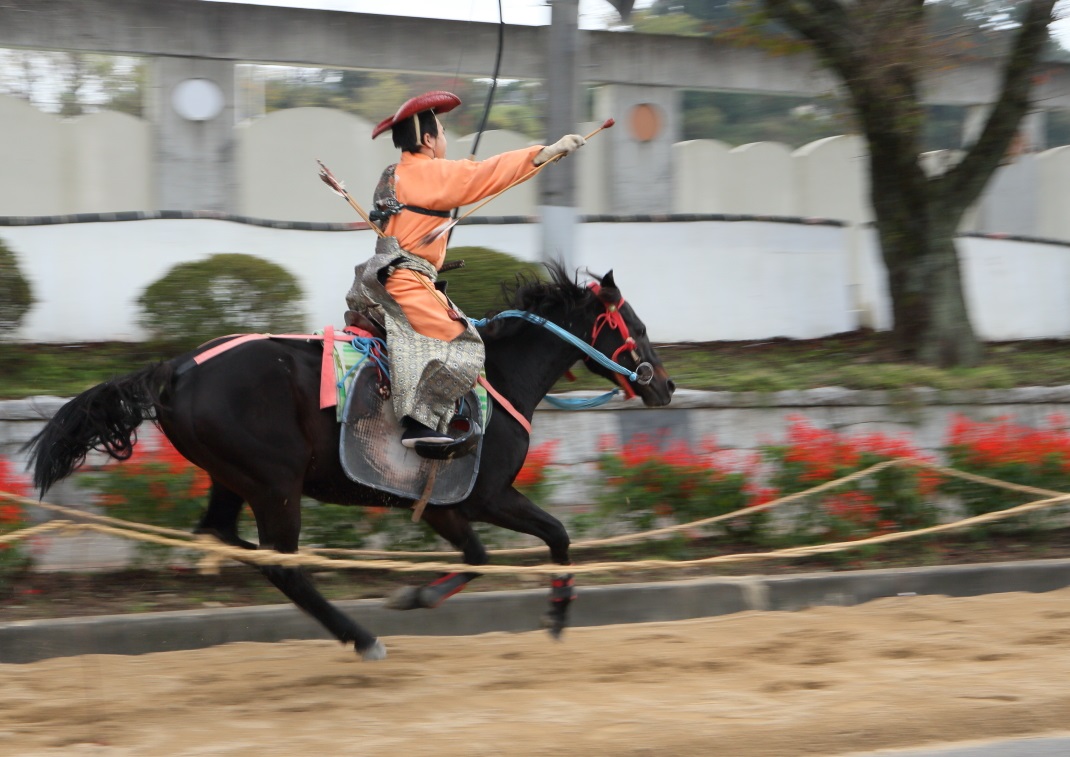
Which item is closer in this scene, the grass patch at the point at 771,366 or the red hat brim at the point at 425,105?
the red hat brim at the point at 425,105

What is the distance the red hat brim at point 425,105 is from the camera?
5.63 m

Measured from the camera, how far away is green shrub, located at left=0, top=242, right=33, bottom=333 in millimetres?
8781

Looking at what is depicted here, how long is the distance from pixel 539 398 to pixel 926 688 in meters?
2.31

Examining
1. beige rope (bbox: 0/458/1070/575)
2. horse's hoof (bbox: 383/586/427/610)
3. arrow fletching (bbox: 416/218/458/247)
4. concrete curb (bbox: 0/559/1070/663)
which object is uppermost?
arrow fletching (bbox: 416/218/458/247)

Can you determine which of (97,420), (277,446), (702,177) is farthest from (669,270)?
(97,420)

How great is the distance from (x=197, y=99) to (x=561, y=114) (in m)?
5.08

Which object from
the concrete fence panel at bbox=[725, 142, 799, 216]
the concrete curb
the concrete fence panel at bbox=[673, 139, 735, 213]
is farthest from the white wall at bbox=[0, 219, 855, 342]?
the concrete curb

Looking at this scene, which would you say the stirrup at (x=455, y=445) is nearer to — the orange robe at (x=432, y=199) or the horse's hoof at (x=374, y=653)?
the orange robe at (x=432, y=199)

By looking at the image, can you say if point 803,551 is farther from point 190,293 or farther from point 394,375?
point 190,293

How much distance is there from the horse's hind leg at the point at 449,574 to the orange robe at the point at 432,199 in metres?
0.88

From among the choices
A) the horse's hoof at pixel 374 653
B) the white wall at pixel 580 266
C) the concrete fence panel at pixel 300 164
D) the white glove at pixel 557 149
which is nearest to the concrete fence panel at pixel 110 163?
the concrete fence panel at pixel 300 164

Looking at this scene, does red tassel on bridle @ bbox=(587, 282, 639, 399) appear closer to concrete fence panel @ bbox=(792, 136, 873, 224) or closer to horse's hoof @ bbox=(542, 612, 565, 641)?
horse's hoof @ bbox=(542, 612, 565, 641)

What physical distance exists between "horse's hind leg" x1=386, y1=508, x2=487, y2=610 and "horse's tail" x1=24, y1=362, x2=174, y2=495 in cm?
143

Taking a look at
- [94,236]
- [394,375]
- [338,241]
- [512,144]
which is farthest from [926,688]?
[512,144]
